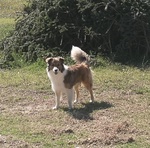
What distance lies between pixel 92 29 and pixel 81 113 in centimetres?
546

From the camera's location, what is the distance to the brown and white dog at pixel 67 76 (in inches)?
336

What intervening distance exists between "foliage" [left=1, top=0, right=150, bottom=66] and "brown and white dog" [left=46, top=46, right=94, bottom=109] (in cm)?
391

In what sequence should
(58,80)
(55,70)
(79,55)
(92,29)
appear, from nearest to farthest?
(55,70), (58,80), (79,55), (92,29)

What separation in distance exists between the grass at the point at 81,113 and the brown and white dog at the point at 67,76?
340 mm

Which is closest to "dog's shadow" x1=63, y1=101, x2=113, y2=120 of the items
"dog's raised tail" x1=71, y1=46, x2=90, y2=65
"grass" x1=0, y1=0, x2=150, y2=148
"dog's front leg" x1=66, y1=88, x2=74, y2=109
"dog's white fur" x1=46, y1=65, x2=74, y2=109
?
"grass" x1=0, y1=0, x2=150, y2=148

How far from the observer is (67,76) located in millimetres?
8820

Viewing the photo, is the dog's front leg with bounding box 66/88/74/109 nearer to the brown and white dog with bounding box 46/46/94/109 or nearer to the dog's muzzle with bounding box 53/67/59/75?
the brown and white dog with bounding box 46/46/94/109

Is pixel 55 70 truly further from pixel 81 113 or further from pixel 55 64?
pixel 81 113

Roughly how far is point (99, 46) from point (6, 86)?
391 centimetres

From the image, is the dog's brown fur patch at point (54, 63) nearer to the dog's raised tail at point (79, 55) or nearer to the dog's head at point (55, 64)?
the dog's head at point (55, 64)

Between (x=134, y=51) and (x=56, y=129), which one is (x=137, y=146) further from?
(x=134, y=51)

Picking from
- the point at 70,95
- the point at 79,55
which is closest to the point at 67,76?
the point at 70,95

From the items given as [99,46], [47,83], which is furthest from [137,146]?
[99,46]

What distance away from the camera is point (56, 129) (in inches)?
291
